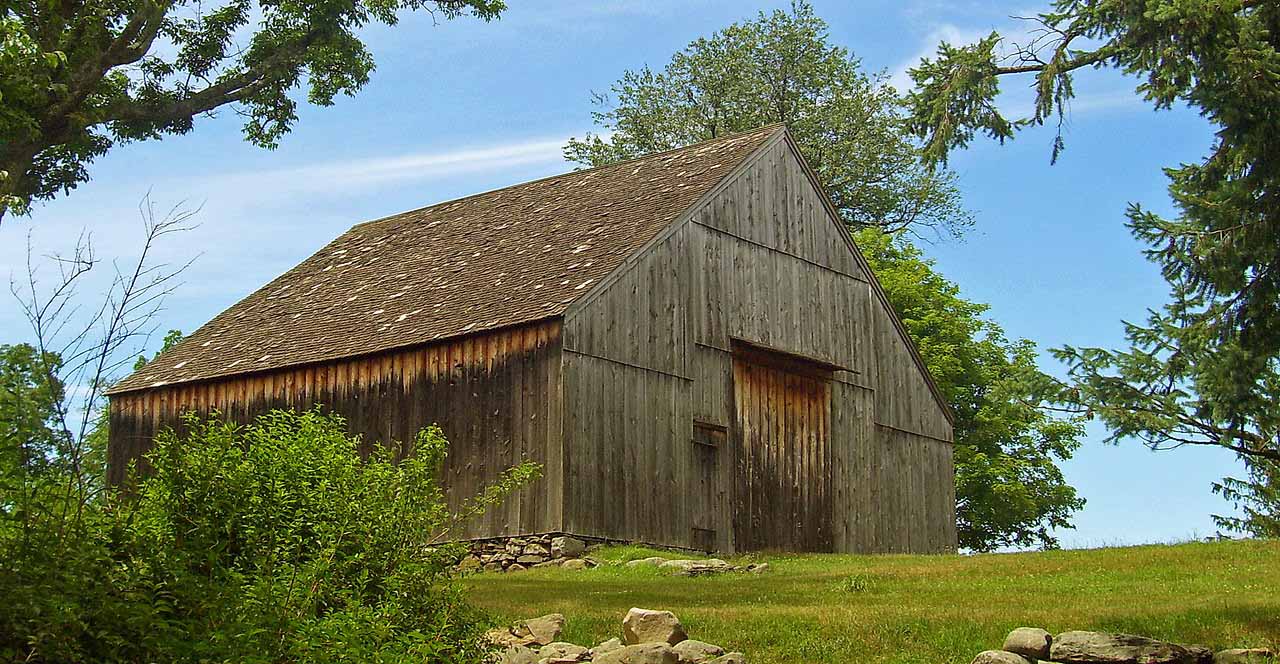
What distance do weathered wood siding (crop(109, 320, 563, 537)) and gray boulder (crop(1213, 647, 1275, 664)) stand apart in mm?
12467

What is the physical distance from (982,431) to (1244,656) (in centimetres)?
2893

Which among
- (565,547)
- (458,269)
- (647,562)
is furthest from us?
(458,269)

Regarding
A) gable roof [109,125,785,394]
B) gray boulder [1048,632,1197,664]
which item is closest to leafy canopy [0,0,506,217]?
gable roof [109,125,785,394]

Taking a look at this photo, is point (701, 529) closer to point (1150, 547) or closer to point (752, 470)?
point (752, 470)

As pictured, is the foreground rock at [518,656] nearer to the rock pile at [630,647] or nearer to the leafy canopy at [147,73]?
the rock pile at [630,647]

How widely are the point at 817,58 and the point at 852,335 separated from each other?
75.5 feet

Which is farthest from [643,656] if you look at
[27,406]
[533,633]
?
[27,406]

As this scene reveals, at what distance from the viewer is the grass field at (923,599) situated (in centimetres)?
1561

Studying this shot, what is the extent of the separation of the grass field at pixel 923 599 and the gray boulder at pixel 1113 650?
95cm

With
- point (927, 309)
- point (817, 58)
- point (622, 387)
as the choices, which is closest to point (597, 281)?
point (622, 387)

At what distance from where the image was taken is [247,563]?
37.5ft

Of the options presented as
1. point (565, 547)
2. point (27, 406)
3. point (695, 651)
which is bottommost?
point (695, 651)

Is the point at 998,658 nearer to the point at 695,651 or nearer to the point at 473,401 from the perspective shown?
the point at 695,651

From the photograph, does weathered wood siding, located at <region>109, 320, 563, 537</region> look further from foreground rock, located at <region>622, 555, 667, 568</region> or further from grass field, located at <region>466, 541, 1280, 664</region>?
grass field, located at <region>466, 541, 1280, 664</region>
